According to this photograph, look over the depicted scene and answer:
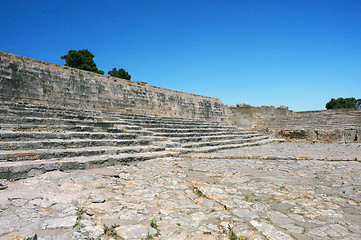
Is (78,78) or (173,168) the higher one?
(78,78)

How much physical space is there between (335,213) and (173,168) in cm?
290

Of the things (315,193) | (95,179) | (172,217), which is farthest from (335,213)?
(95,179)

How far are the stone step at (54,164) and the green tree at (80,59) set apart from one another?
73.6 feet

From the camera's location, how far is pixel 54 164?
3.63 m

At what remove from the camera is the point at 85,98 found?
955cm

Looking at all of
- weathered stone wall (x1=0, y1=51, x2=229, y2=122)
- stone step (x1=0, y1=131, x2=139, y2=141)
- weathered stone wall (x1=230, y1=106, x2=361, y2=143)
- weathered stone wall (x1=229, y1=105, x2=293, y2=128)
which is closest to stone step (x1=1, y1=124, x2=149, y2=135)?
stone step (x1=0, y1=131, x2=139, y2=141)

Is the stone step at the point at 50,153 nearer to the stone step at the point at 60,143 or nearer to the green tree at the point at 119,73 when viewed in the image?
the stone step at the point at 60,143

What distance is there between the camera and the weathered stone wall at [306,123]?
36.2 feet

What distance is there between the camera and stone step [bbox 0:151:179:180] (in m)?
3.11

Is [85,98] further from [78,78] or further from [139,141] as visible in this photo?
[139,141]

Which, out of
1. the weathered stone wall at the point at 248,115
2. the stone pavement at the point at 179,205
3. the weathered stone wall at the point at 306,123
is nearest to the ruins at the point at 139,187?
the stone pavement at the point at 179,205

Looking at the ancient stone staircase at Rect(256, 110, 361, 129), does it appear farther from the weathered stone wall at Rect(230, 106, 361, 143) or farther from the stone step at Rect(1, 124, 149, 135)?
the stone step at Rect(1, 124, 149, 135)

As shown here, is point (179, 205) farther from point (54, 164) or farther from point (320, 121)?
point (320, 121)

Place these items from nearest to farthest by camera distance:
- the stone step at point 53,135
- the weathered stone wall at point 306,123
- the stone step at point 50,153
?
1. the stone step at point 50,153
2. the stone step at point 53,135
3. the weathered stone wall at point 306,123
